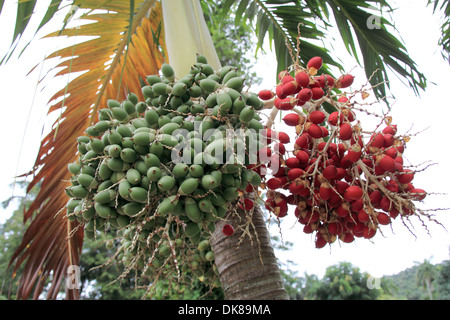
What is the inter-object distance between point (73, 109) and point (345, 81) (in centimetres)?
146

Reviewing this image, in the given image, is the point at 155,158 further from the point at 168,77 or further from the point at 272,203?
the point at 272,203

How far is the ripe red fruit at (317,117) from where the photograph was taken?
108 cm

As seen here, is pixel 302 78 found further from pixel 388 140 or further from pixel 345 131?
pixel 388 140

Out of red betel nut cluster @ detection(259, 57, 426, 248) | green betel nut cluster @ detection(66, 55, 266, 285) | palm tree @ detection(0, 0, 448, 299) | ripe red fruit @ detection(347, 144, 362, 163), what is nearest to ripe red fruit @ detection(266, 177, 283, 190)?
red betel nut cluster @ detection(259, 57, 426, 248)

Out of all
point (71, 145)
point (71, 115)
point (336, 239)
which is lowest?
point (336, 239)

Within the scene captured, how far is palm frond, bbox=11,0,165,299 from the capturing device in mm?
1836

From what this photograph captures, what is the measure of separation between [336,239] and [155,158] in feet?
2.32

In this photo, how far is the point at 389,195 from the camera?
3.59ft

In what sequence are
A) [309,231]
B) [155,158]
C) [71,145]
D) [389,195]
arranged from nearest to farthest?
[155,158]
[389,195]
[309,231]
[71,145]

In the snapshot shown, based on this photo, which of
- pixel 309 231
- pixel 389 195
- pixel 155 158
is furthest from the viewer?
pixel 309 231

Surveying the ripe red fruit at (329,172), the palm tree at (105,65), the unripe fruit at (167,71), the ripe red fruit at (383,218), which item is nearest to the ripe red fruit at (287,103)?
the ripe red fruit at (329,172)

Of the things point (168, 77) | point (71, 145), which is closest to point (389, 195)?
point (168, 77)

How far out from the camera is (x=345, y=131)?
1029mm

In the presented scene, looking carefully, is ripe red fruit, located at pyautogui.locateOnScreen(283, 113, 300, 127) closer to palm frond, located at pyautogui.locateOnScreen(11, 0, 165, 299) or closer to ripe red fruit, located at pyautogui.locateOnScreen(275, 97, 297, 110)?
ripe red fruit, located at pyautogui.locateOnScreen(275, 97, 297, 110)
